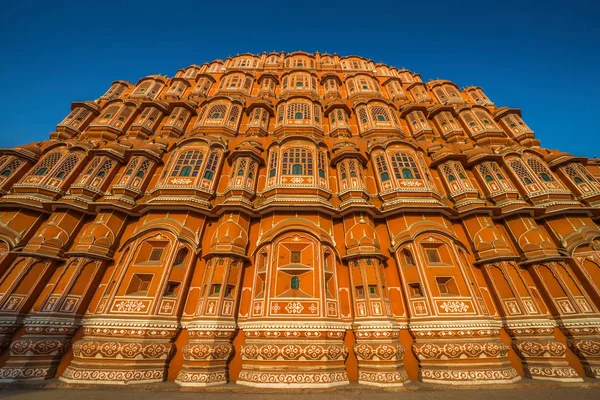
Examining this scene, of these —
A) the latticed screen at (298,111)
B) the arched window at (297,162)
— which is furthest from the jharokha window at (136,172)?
the latticed screen at (298,111)

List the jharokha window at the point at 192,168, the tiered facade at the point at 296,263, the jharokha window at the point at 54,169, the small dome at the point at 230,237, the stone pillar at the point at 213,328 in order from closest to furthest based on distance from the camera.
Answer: the stone pillar at the point at 213,328, the tiered facade at the point at 296,263, the small dome at the point at 230,237, the jharokha window at the point at 54,169, the jharokha window at the point at 192,168

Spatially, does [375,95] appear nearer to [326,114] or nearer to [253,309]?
[326,114]

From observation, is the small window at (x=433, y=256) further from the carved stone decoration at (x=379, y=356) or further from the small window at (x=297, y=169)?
the small window at (x=297, y=169)

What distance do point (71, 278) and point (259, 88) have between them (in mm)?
21476

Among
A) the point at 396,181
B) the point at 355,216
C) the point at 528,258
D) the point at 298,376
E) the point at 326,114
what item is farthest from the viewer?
the point at 326,114

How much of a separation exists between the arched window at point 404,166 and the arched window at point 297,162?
4951mm

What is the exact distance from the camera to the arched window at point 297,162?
13.6m

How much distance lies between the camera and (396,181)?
43.9ft

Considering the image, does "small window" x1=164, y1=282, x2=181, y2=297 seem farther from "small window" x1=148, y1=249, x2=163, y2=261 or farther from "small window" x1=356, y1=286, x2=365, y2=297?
"small window" x1=356, y1=286, x2=365, y2=297

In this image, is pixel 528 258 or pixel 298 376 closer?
pixel 298 376

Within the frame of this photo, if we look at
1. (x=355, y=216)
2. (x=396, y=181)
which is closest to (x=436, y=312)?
(x=355, y=216)

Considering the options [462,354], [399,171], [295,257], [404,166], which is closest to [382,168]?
[399,171]

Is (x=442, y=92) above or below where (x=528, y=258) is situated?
above

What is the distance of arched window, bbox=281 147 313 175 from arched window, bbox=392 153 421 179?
495cm
